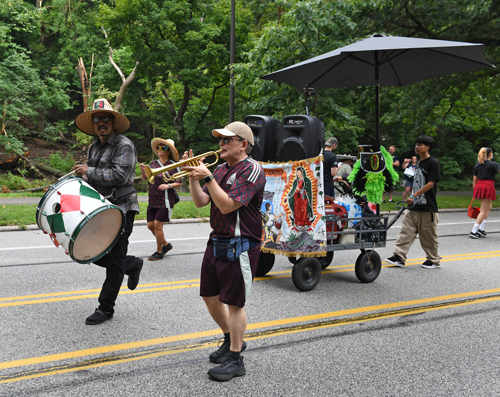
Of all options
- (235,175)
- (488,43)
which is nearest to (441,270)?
(235,175)

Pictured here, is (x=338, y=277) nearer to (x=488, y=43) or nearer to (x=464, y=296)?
(x=464, y=296)

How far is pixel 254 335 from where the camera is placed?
4.59 metres

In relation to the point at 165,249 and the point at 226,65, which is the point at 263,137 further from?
the point at 226,65

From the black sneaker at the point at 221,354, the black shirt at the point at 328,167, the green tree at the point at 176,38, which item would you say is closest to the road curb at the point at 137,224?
the black shirt at the point at 328,167

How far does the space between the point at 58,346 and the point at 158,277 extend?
2.53 m

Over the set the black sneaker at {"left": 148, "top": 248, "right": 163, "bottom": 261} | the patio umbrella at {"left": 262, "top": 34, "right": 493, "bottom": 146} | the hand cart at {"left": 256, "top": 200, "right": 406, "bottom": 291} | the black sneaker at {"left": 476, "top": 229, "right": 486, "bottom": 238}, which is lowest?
the black sneaker at {"left": 476, "top": 229, "right": 486, "bottom": 238}

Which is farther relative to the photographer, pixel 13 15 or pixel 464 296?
pixel 13 15

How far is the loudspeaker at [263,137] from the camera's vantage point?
6.45 m

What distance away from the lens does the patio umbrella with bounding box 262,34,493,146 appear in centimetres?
671

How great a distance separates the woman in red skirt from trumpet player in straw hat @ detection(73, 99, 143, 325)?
8.63 metres

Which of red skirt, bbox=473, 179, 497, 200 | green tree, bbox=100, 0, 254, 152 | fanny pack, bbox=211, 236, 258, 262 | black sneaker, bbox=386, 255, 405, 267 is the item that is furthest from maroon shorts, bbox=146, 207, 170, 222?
green tree, bbox=100, 0, 254, 152

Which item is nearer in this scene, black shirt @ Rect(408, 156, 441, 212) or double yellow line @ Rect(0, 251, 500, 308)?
double yellow line @ Rect(0, 251, 500, 308)

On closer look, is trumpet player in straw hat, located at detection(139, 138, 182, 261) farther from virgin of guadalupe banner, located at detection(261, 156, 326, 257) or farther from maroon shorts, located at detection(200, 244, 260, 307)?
maroon shorts, located at detection(200, 244, 260, 307)

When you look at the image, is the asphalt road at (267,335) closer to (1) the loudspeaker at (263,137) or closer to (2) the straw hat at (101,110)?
(1) the loudspeaker at (263,137)
